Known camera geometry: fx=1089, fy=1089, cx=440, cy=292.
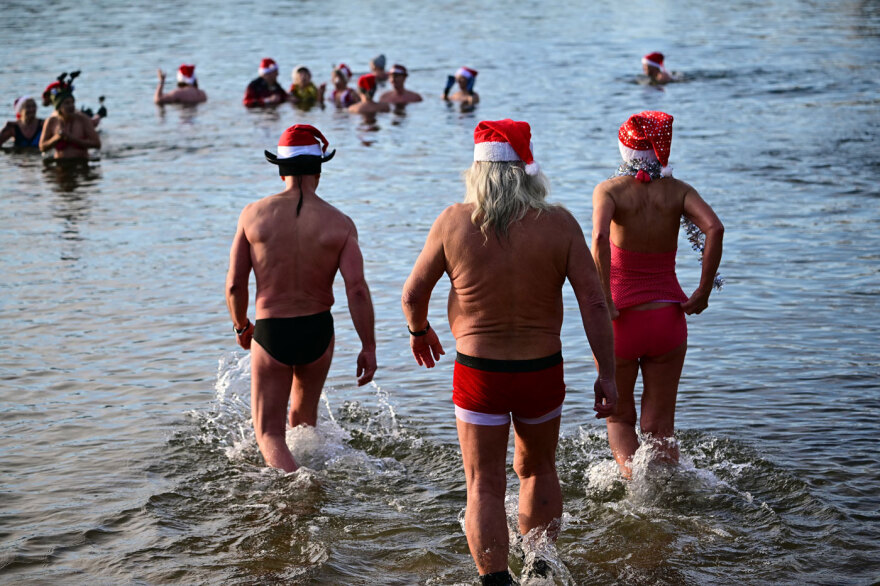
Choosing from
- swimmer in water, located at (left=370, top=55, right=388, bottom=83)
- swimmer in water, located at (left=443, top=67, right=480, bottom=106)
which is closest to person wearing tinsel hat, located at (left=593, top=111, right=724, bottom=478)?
swimmer in water, located at (left=443, top=67, right=480, bottom=106)

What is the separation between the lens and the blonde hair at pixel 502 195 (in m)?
4.45

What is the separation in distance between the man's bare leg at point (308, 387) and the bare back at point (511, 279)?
1.53 meters

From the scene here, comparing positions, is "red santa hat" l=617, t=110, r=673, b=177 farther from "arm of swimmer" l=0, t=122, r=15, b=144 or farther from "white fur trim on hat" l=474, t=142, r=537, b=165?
"arm of swimmer" l=0, t=122, r=15, b=144

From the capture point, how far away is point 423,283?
4.60 m

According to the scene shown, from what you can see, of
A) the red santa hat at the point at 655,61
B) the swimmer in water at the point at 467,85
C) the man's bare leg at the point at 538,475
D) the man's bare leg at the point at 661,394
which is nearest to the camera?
the man's bare leg at the point at 538,475

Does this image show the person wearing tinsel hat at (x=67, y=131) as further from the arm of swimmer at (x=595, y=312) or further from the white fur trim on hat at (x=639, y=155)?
the arm of swimmer at (x=595, y=312)

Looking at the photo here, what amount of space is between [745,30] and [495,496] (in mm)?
32664

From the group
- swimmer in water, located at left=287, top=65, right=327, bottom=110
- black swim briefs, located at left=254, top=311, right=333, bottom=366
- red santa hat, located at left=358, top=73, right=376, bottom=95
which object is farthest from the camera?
swimmer in water, located at left=287, top=65, right=327, bottom=110

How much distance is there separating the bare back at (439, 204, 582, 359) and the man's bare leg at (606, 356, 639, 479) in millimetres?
1170

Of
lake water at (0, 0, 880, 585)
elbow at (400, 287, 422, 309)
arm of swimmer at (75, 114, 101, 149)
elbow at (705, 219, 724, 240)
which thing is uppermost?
elbow at (705, 219, 724, 240)

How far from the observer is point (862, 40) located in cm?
Result: 2975

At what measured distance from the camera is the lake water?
17.9 feet

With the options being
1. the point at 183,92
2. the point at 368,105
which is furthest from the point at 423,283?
the point at 183,92

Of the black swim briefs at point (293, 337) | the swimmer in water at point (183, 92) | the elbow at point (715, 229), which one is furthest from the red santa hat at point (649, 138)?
the swimmer in water at point (183, 92)
